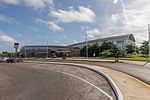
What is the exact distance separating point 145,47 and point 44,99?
51.2 meters

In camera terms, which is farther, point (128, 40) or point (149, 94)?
point (128, 40)

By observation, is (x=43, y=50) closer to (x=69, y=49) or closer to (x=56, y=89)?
(x=69, y=49)

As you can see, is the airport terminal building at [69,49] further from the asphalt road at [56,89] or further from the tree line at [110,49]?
the asphalt road at [56,89]

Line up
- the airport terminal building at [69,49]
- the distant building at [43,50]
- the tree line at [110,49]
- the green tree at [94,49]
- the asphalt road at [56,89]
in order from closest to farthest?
the asphalt road at [56,89], the tree line at [110,49], the airport terminal building at [69,49], the green tree at [94,49], the distant building at [43,50]

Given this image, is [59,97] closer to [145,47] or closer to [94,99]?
[94,99]

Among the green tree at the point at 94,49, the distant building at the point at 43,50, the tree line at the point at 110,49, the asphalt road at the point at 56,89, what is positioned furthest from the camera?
the distant building at the point at 43,50

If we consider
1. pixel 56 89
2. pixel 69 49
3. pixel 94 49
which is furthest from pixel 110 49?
pixel 56 89

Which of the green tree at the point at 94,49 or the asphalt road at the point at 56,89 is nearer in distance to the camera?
the asphalt road at the point at 56,89

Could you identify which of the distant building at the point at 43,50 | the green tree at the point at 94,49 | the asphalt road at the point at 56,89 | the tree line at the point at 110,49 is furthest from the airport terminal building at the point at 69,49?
the asphalt road at the point at 56,89

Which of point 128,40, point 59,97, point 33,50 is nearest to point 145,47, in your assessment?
point 128,40

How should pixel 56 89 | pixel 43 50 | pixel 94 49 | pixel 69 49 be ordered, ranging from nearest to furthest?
1. pixel 56 89
2. pixel 94 49
3. pixel 43 50
4. pixel 69 49

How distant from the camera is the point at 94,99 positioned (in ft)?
15.4

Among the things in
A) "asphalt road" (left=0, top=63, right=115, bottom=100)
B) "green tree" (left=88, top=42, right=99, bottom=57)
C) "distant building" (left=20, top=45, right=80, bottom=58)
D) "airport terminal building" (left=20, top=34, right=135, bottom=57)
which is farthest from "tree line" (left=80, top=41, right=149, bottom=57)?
"asphalt road" (left=0, top=63, right=115, bottom=100)

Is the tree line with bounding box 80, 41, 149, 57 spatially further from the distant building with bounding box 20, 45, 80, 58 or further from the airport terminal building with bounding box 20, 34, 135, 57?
the distant building with bounding box 20, 45, 80, 58
